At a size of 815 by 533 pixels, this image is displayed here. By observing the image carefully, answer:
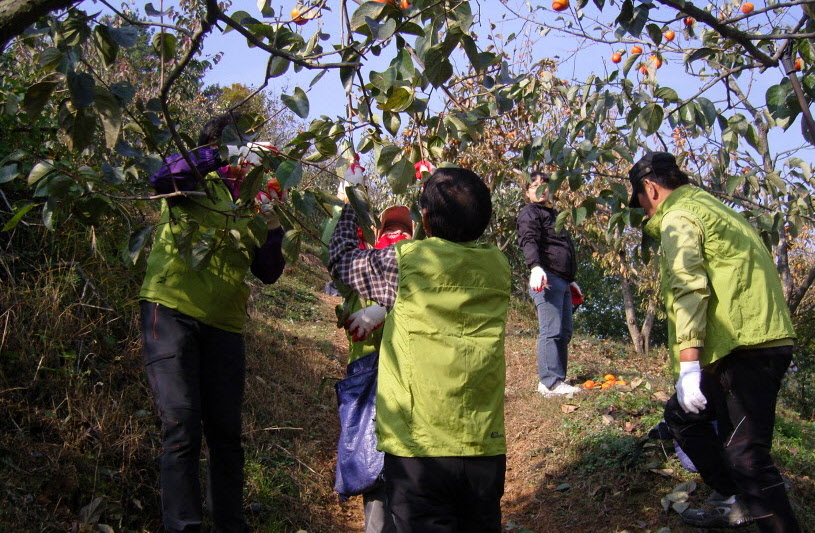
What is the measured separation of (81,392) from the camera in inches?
146

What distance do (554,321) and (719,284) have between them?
2.73 m

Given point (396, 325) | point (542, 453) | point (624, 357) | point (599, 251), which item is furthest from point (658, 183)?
point (599, 251)

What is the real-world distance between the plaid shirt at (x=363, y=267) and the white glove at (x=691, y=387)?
1222mm

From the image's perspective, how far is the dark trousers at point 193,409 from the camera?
2770 millimetres

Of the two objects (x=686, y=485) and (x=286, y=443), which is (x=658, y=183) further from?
(x=286, y=443)

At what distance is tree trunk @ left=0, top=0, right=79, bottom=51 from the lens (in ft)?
4.72

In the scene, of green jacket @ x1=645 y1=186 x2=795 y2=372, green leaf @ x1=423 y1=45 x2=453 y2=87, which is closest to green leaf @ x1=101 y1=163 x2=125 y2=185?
green leaf @ x1=423 y1=45 x2=453 y2=87

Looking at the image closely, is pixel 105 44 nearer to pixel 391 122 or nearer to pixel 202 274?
pixel 391 122

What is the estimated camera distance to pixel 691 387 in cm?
286

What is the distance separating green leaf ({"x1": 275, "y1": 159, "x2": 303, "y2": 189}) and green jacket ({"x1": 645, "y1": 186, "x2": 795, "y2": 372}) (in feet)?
5.33

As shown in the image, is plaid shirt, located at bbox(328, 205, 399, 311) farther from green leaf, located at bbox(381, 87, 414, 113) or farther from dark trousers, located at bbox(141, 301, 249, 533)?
dark trousers, located at bbox(141, 301, 249, 533)

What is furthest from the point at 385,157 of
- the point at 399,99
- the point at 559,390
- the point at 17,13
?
the point at 559,390

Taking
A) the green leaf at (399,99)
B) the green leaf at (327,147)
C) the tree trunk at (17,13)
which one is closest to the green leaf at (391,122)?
the green leaf at (399,99)

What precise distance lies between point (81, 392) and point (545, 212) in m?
3.57
